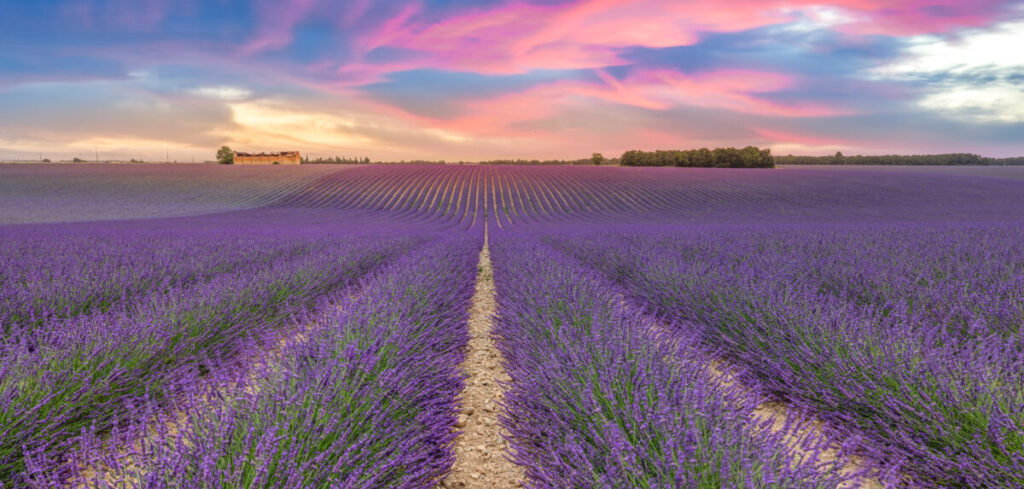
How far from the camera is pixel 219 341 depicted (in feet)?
12.1

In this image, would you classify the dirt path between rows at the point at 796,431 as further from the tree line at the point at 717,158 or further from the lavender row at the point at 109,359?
the tree line at the point at 717,158

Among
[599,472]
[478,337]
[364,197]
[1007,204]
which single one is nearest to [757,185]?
[1007,204]

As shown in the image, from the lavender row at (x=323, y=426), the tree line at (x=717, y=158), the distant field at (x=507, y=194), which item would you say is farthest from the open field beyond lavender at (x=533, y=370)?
the tree line at (x=717, y=158)

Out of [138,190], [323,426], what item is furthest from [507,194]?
[323,426]

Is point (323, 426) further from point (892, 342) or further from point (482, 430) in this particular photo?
point (892, 342)

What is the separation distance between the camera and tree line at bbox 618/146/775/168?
200 ft

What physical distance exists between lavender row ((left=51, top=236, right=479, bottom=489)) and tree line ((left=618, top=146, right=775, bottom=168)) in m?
67.8

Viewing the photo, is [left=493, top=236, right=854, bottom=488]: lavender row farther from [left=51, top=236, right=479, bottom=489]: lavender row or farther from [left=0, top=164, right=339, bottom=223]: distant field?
[left=0, top=164, right=339, bottom=223]: distant field

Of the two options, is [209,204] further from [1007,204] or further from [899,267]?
→ [1007,204]

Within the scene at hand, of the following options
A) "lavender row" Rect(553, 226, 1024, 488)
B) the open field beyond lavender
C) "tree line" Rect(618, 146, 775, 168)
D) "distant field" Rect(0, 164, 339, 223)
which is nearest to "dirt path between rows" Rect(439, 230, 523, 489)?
the open field beyond lavender

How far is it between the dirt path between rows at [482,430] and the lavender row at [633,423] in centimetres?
16

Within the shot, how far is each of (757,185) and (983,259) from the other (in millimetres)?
33497

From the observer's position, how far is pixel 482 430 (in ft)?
8.95

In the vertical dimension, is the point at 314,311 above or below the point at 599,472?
below
